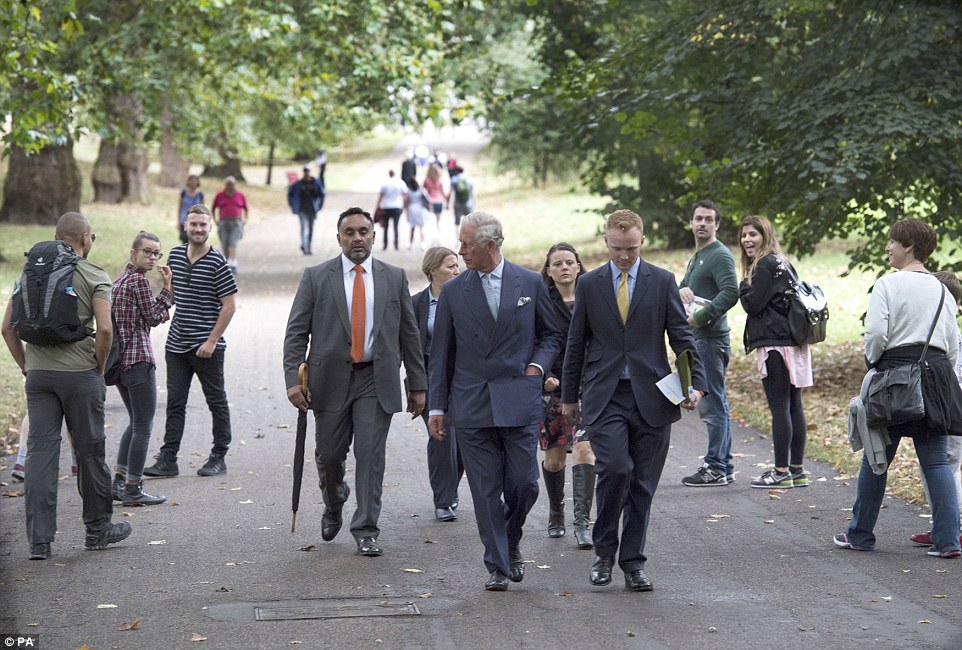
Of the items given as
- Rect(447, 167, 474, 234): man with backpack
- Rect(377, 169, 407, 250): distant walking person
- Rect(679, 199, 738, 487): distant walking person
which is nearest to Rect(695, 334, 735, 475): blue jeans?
Rect(679, 199, 738, 487): distant walking person

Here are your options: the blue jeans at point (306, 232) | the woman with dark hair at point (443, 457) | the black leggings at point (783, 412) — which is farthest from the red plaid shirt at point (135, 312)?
the blue jeans at point (306, 232)

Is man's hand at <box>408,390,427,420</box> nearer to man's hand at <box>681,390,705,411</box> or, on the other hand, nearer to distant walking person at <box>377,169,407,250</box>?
man's hand at <box>681,390,705,411</box>

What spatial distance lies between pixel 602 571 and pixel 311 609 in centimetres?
155

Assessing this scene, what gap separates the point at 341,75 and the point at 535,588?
18223 millimetres

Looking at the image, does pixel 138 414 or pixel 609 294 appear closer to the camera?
pixel 609 294

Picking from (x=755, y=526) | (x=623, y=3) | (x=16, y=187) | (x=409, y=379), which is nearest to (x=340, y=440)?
(x=409, y=379)

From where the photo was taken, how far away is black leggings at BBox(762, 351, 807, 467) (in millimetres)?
9578

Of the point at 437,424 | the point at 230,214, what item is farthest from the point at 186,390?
the point at 230,214

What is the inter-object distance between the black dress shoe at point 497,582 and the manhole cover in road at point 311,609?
0.45m

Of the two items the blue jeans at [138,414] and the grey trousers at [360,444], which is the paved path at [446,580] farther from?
the blue jeans at [138,414]

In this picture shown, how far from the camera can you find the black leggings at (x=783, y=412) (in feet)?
31.4

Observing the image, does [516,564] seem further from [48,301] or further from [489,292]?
[48,301]

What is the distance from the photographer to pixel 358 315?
780 centimetres

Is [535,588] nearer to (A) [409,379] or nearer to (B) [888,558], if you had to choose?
(A) [409,379]
